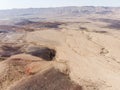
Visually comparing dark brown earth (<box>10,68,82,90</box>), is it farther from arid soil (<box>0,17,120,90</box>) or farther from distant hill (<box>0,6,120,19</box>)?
distant hill (<box>0,6,120,19</box>)

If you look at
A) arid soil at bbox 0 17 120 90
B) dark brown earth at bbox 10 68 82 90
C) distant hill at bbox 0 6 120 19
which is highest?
dark brown earth at bbox 10 68 82 90

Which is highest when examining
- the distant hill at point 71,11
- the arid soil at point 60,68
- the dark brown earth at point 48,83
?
the dark brown earth at point 48,83

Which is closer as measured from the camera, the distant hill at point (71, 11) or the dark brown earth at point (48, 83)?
the dark brown earth at point (48, 83)

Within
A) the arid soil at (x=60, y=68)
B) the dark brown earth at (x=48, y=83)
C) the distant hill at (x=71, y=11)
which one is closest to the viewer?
the dark brown earth at (x=48, y=83)

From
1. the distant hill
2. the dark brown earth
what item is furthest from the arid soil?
the distant hill

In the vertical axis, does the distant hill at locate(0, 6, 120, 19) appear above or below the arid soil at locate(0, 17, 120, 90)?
Answer: below

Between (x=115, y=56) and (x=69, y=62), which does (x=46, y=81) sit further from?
(x=115, y=56)

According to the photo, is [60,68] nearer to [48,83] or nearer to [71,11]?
[48,83]

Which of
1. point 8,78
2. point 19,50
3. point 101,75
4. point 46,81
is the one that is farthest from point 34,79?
point 19,50

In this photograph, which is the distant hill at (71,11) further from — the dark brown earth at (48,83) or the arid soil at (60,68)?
the dark brown earth at (48,83)

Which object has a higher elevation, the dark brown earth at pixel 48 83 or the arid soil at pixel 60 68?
the dark brown earth at pixel 48 83

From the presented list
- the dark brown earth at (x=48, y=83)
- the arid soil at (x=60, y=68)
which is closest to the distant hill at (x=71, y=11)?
the arid soil at (x=60, y=68)
